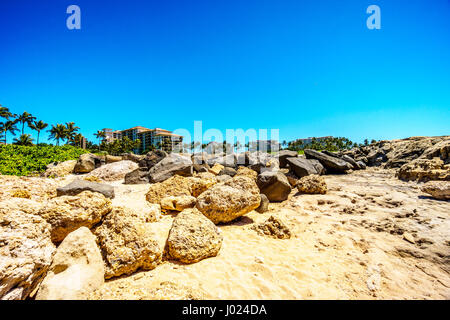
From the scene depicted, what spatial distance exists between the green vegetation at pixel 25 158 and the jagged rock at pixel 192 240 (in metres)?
15.8

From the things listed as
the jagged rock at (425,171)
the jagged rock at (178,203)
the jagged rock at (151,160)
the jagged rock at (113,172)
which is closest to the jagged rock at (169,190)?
the jagged rock at (178,203)

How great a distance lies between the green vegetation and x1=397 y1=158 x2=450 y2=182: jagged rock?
79.9 feet

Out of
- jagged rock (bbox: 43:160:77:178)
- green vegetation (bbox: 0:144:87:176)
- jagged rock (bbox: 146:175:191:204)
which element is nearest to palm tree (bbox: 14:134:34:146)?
green vegetation (bbox: 0:144:87:176)

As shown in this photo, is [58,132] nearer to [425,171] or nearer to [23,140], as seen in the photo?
[23,140]

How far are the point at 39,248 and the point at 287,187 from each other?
782 cm

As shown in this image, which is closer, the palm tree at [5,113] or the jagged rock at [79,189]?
the jagged rock at [79,189]

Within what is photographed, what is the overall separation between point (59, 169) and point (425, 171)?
22714mm

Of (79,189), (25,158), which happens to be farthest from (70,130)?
(79,189)

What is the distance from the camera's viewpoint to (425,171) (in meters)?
8.88

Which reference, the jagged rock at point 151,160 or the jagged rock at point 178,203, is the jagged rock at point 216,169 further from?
the jagged rock at point 178,203

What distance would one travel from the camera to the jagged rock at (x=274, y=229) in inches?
196

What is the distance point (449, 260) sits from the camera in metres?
3.80
